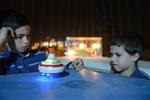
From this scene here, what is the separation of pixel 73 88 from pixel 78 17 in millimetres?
3958

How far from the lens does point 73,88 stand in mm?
758

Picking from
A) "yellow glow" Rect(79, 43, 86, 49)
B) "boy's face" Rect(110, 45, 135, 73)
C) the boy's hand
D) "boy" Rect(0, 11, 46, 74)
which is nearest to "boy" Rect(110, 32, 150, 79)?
"boy's face" Rect(110, 45, 135, 73)

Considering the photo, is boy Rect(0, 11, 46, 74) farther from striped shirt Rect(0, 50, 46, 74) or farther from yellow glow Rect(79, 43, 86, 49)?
yellow glow Rect(79, 43, 86, 49)

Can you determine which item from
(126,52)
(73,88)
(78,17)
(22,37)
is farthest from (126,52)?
(78,17)

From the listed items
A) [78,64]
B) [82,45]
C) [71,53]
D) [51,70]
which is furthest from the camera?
[82,45]

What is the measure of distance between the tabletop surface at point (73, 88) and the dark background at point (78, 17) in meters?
3.57

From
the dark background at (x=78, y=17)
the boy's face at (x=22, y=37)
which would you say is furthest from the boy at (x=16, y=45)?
the dark background at (x=78, y=17)

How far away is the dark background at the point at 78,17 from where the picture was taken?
4.54 meters

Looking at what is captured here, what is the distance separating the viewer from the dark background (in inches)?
179

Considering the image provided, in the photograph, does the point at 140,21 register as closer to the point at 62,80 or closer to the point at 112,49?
the point at 112,49

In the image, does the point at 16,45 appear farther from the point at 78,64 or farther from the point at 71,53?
the point at 71,53

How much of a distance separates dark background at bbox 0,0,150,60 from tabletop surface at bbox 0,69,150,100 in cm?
357

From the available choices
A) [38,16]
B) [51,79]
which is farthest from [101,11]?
[51,79]

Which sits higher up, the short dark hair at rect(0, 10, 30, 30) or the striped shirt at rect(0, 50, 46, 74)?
the short dark hair at rect(0, 10, 30, 30)
